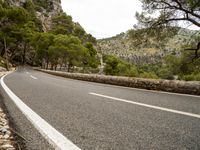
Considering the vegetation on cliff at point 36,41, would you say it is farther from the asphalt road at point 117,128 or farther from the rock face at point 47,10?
the asphalt road at point 117,128

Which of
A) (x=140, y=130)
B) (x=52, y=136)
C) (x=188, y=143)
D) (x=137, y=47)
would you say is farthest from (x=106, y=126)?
(x=137, y=47)

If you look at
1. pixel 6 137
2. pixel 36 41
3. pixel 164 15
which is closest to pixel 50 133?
pixel 6 137

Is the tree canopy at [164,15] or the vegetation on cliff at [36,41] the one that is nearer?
the tree canopy at [164,15]

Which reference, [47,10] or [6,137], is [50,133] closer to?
[6,137]

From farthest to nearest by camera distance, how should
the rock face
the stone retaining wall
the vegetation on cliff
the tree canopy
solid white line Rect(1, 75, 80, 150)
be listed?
the rock face
the vegetation on cliff
the tree canopy
the stone retaining wall
solid white line Rect(1, 75, 80, 150)

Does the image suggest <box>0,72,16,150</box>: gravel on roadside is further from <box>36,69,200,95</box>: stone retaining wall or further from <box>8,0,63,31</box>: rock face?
<box>8,0,63,31</box>: rock face

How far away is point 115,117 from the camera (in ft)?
12.8

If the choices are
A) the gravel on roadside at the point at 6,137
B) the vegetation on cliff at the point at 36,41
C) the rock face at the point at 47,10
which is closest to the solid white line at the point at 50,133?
the gravel on roadside at the point at 6,137

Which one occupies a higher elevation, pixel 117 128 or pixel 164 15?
pixel 164 15

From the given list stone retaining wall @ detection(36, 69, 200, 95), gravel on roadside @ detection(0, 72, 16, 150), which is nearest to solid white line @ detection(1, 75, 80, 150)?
gravel on roadside @ detection(0, 72, 16, 150)

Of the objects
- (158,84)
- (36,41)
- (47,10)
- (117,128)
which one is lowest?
(117,128)

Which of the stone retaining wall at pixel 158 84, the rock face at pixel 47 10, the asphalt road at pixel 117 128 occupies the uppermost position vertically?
the rock face at pixel 47 10

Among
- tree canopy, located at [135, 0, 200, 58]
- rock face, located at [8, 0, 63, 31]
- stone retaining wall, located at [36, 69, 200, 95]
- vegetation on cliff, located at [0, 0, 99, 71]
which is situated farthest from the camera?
rock face, located at [8, 0, 63, 31]

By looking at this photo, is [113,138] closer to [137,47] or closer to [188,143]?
[188,143]
